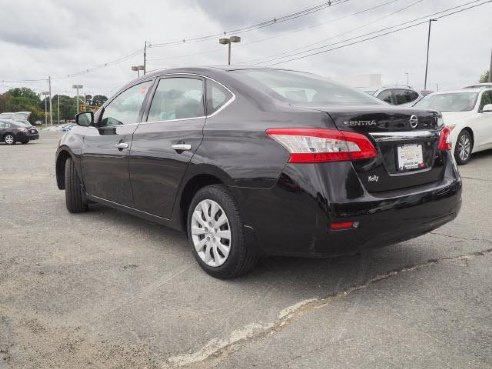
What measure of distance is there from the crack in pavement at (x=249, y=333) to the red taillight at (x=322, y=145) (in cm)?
91

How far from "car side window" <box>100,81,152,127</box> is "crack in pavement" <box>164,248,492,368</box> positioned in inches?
92.7

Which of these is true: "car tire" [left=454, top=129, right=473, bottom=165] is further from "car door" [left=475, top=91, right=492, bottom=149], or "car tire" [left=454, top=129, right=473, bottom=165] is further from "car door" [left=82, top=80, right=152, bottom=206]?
"car door" [left=82, top=80, right=152, bottom=206]

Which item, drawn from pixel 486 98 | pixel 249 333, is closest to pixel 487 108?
pixel 486 98

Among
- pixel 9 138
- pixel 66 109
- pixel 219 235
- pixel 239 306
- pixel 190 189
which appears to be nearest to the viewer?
pixel 239 306

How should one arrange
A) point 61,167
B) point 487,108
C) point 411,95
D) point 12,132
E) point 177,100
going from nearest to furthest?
point 177,100
point 61,167
point 487,108
point 411,95
point 12,132

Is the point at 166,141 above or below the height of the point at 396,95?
below

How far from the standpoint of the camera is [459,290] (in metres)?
3.26

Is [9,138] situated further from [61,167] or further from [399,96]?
[61,167]

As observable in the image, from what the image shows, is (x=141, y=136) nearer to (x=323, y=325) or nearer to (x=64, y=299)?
(x=64, y=299)

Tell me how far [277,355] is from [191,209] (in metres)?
1.48

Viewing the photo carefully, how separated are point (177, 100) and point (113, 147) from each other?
0.93 meters

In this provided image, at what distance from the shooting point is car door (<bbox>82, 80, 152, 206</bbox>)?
14.6 feet

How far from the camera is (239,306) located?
308 centimetres

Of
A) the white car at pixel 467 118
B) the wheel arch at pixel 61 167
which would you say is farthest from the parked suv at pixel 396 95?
the wheel arch at pixel 61 167
